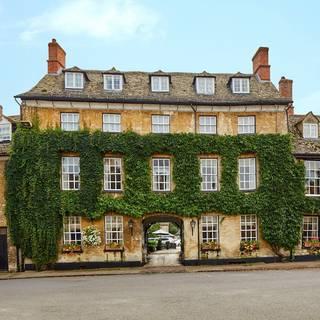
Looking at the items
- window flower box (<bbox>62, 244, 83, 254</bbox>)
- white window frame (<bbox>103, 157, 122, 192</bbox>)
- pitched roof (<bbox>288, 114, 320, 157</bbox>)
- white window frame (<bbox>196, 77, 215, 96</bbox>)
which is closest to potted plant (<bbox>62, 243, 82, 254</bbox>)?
window flower box (<bbox>62, 244, 83, 254</bbox>)

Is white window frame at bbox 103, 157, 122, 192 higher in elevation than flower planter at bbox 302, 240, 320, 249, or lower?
higher

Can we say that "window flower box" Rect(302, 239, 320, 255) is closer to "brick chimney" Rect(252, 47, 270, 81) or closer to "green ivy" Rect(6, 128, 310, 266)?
"green ivy" Rect(6, 128, 310, 266)

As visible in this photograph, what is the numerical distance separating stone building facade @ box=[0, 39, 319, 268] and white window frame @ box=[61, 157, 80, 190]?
6 centimetres

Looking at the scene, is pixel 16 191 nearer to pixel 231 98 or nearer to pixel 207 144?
pixel 207 144

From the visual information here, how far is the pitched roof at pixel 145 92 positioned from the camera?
984 inches

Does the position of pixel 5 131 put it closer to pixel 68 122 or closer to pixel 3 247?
pixel 68 122

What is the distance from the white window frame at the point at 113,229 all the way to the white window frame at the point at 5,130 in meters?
8.02

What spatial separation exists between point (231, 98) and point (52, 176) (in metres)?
12.3

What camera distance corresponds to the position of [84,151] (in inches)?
957

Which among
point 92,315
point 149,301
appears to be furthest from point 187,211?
point 92,315

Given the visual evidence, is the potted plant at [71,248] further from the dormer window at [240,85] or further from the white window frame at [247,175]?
the dormer window at [240,85]

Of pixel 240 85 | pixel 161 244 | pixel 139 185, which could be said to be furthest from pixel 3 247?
Answer: pixel 161 244

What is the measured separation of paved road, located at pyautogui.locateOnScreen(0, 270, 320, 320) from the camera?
11.2m

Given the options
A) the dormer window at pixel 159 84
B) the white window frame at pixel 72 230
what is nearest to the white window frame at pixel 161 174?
the dormer window at pixel 159 84
